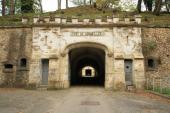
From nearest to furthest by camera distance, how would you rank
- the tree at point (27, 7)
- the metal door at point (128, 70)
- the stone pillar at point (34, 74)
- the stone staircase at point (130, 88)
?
the stone staircase at point (130, 88), the stone pillar at point (34, 74), the metal door at point (128, 70), the tree at point (27, 7)

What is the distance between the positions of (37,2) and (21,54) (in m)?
23.9

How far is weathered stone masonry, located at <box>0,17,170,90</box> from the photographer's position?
23.9m

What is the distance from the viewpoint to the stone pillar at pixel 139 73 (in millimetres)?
23641

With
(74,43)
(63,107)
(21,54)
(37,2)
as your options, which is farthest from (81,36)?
(37,2)

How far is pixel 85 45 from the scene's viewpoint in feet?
81.5

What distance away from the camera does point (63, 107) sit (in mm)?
13961

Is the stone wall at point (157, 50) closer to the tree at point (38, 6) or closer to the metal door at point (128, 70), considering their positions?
the metal door at point (128, 70)

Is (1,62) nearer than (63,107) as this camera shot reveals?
No

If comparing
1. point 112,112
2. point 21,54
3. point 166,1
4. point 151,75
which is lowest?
point 112,112

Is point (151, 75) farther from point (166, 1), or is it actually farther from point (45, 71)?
point (166, 1)

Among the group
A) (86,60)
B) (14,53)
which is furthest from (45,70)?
(86,60)

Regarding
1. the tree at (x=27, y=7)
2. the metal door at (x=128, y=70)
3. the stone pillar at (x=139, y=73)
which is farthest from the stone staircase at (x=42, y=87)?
the tree at (x=27, y=7)

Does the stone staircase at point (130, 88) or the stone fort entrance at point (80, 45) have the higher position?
the stone fort entrance at point (80, 45)

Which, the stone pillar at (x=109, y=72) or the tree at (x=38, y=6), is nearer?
the stone pillar at (x=109, y=72)
